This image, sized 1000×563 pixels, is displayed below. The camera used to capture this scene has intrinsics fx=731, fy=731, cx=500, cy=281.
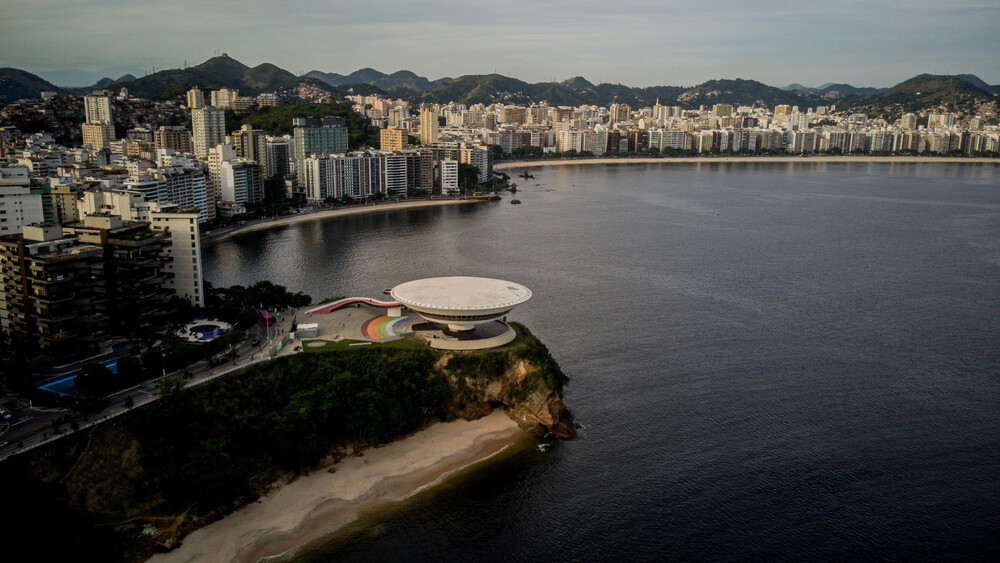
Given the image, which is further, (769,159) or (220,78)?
(220,78)

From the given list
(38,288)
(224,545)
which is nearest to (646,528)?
(224,545)

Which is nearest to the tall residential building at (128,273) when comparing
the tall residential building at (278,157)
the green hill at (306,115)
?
the tall residential building at (278,157)

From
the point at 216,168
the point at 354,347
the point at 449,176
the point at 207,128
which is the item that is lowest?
the point at 354,347

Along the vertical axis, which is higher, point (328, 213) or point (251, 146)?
point (251, 146)

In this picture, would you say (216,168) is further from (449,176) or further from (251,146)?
(449,176)

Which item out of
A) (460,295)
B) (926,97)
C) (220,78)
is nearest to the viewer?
(460,295)

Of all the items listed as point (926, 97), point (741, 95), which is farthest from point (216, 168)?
point (741, 95)

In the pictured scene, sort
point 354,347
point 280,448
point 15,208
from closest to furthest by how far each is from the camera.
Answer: point 280,448, point 354,347, point 15,208
